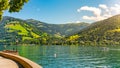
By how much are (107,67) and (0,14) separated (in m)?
80.2

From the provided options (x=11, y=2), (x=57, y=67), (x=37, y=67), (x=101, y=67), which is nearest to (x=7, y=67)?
(x=37, y=67)

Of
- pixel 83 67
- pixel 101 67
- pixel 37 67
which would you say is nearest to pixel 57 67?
pixel 83 67

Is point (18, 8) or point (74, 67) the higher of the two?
point (18, 8)

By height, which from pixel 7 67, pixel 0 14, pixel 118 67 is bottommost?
pixel 118 67

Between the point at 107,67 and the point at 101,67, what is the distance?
3001 mm

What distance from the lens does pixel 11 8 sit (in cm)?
2777

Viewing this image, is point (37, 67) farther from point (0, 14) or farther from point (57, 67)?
point (57, 67)

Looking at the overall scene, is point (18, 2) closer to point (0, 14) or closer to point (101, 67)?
point (0, 14)

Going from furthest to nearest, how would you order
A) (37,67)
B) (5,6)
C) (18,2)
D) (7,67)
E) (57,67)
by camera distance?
1. (57,67)
2. (18,2)
3. (5,6)
4. (7,67)
5. (37,67)

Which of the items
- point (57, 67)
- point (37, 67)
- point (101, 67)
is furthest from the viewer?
point (101, 67)

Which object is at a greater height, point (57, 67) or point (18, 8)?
point (18, 8)

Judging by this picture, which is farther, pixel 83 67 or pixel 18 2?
pixel 83 67

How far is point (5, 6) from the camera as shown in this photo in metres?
25.5

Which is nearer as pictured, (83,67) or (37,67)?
(37,67)
